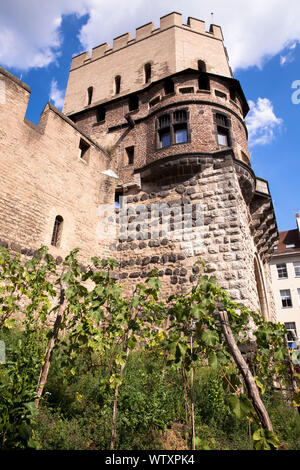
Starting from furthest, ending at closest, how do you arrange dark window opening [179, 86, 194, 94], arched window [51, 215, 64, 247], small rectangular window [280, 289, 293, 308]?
small rectangular window [280, 289, 293, 308], dark window opening [179, 86, 194, 94], arched window [51, 215, 64, 247]

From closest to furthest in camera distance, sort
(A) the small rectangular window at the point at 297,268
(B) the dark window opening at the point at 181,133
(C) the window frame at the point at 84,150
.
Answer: (B) the dark window opening at the point at 181,133, (C) the window frame at the point at 84,150, (A) the small rectangular window at the point at 297,268

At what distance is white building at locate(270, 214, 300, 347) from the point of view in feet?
97.1

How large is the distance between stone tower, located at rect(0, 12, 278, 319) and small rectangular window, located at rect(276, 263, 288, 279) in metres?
18.4

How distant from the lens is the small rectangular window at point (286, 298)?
30531 mm

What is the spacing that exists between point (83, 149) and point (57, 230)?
14.5ft

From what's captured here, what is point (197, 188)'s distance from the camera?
10.6 metres

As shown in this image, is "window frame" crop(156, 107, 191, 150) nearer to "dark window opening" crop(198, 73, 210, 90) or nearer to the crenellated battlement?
"dark window opening" crop(198, 73, 210, 90)

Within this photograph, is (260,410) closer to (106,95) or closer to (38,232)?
(38,232)

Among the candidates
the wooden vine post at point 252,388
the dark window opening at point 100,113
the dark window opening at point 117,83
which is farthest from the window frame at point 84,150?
the wooden vine post at point 252,388

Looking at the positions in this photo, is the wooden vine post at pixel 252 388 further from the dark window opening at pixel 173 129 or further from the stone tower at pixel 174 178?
the dark window opening at pixel 173 129

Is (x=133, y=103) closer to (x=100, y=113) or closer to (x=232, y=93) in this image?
(x=100, y=113)

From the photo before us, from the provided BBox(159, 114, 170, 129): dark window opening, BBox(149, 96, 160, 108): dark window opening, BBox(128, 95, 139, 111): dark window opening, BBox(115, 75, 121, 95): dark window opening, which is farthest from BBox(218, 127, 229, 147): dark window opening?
BBox(115, 75, 121, 95): dark window opening

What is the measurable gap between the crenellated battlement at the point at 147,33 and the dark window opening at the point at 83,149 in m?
8.35

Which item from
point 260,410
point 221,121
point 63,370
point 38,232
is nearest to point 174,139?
point 221,121
